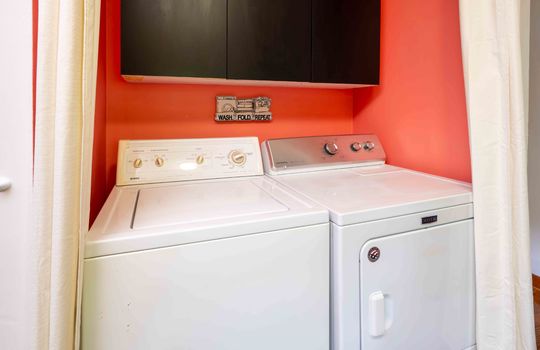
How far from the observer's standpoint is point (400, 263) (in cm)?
101

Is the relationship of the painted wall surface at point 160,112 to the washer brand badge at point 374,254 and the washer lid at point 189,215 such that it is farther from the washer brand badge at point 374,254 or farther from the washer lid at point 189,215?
the washer brand badge at point 374,254

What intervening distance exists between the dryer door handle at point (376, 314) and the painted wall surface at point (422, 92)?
0.75m

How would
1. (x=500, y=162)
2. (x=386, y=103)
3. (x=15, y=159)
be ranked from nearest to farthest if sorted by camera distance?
(x=15, y=159) < (x=500, y=162) < (x=386, y=103)

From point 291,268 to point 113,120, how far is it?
1160 millimetres

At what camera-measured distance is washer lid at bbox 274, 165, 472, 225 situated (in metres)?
0.96

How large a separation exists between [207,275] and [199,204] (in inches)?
11.0

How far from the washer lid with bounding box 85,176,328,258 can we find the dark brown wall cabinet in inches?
20.3

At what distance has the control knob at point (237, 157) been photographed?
4.96 ft

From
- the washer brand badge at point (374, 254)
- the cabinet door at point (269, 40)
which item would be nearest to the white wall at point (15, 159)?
the cabinet door at point (269, 40)

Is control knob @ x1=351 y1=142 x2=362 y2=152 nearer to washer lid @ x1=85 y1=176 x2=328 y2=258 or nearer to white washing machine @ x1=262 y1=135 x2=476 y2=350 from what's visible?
white washing machine @ x1=262 y1=135 x2=476 y2=350

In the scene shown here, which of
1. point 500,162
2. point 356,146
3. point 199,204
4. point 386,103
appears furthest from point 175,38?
point 500,162

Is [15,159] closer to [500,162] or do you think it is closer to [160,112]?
[160,112]

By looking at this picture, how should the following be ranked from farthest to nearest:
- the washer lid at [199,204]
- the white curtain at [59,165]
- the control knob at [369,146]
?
the control knob at [369,146], the washer lid at [199,204], the white curtain at [59,165]

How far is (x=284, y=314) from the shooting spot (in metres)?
0.90
